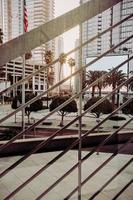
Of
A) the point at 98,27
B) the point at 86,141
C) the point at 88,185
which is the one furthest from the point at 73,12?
the point at 98,27

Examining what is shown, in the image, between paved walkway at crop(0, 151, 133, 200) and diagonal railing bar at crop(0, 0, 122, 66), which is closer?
diagonal railing bar at crop(0, 0, 122, 66)

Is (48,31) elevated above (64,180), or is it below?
above

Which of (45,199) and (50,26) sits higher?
(50,26)

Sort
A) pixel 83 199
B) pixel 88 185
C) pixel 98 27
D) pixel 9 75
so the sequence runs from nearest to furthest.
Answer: pixel 83 199
pixel 88 185
pixel 9 75
pixel 98 27

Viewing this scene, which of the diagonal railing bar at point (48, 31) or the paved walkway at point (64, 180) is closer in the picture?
the diagonal railing bar at point (48, 31)

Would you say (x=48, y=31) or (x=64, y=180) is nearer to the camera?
(x=48, y=31)

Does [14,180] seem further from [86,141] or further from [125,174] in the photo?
[86,141]

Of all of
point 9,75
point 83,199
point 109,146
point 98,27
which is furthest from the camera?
point 98,27

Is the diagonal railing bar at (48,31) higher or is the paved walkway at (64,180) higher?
the diagonal railing bar at (48,31)

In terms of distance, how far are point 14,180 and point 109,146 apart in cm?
398

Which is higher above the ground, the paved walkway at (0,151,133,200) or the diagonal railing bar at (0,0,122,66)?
the diagonal railing bar at (0,0,122,66)

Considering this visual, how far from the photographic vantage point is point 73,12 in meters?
1.66

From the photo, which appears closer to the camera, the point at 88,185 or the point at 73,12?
the point at 73,12

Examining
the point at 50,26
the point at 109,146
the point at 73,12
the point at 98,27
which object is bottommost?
the point at 109,146
